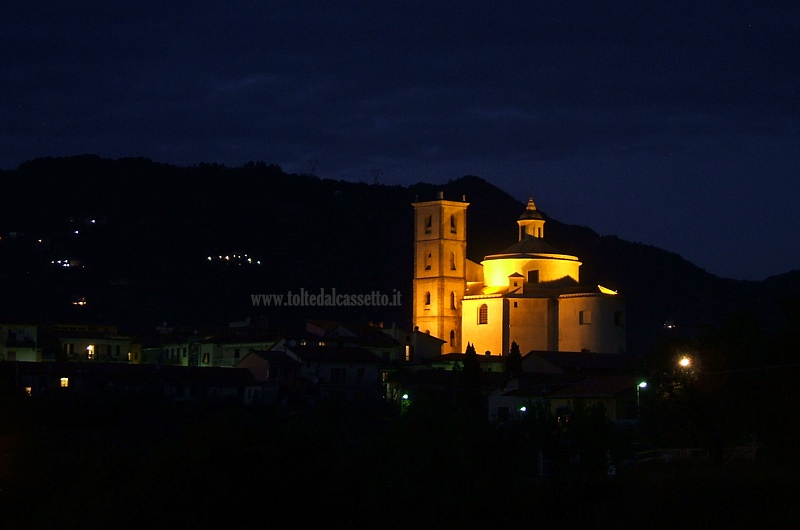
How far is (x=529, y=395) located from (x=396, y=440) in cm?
1497

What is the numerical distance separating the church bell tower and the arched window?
2148mm

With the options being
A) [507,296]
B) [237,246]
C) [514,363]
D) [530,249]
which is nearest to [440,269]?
[530,249]

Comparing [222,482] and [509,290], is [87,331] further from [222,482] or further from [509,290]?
[222,482]

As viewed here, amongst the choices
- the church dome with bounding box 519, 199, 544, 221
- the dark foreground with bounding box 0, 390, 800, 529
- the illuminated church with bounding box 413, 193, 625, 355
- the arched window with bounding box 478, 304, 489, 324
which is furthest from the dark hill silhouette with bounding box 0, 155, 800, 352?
the dark foreground with bounding box 0, 390, 800, 529

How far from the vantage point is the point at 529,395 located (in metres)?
49.9

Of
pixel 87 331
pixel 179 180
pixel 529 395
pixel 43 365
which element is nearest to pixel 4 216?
pixel 179 180

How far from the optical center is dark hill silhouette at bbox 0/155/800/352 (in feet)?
303

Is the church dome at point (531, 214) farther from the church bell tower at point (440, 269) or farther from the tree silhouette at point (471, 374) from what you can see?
the tree silhouette at point (471, 374)

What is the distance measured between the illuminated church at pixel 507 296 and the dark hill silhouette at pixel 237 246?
506 inches

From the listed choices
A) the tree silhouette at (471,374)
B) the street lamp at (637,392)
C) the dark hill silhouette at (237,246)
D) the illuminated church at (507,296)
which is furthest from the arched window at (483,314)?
the street lamp at (637,392)

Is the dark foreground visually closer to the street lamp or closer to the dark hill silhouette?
the street lamp

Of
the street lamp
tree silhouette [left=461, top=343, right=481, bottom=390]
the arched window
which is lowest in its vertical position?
the street lamp

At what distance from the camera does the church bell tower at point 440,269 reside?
244ft

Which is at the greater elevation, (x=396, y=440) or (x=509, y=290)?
(x=509, y=290)
